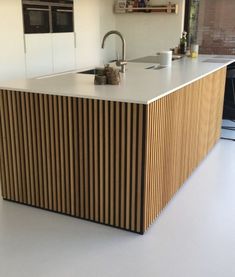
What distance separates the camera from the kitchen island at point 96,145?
2330 mm

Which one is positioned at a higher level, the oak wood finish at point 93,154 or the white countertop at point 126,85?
the white countertop at point 126,85

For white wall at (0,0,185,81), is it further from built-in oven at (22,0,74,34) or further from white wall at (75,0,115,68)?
built-in oven at (22,0,74,34)

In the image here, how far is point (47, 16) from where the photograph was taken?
502cm

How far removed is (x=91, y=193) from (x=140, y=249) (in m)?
0.52

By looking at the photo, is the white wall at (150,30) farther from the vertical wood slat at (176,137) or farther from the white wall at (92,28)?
the vertical wood slat at (176,137)

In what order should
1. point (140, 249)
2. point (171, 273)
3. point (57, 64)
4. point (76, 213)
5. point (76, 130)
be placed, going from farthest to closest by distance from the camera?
point (57, 64) < point (76, 213) < point (76, 130) < point (140, 249) < point (171, 273)

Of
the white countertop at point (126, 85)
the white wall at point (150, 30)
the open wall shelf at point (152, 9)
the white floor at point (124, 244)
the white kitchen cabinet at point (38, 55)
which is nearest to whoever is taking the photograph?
the white floor at point (124, 244)

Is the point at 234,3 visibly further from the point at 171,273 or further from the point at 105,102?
the point at 171,273

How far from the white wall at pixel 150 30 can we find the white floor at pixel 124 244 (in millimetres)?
3809

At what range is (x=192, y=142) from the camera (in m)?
3.28

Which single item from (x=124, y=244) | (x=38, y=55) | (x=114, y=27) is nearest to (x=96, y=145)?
(x=124, y=244)

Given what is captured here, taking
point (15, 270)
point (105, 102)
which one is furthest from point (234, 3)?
point (15, 270)

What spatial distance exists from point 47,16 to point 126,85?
2.86 m

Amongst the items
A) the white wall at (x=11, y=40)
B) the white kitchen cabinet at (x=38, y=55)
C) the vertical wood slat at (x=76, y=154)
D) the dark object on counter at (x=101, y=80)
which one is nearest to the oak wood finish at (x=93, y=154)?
the vertical wood slat at (x=76, y=154)
